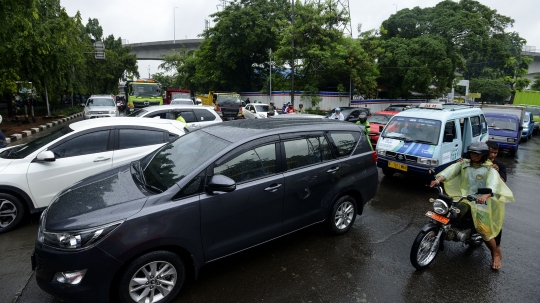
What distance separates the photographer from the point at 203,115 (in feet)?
31.2

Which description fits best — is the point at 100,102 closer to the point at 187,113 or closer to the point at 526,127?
the point at 187,113

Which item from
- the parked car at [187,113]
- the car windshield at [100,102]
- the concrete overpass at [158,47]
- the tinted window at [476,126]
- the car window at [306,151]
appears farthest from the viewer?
the concrete overpass at [158,47]

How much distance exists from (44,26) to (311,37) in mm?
15677

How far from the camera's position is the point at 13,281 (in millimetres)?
3422

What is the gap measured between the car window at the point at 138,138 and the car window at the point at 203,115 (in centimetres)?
374

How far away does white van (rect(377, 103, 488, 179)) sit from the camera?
22.6 feet

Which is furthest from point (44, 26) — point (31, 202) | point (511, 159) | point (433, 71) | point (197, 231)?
point (433, 71)

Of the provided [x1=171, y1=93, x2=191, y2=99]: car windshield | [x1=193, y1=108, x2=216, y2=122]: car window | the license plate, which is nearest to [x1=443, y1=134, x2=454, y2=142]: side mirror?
the license plate

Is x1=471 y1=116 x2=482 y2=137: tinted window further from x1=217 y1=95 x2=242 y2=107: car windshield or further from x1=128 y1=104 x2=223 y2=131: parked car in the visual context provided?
→ x1=217 y1=95 x2=242 y2=107: car windshield

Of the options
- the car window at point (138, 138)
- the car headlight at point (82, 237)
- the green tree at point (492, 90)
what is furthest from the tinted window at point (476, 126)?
the green tree at point (492, 90)

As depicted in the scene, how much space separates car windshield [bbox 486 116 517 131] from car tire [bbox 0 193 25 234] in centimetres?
1416

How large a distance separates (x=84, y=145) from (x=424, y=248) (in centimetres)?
516

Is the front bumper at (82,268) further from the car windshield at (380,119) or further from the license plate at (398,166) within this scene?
the car windshield at (380,119)

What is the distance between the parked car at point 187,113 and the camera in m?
8.92
